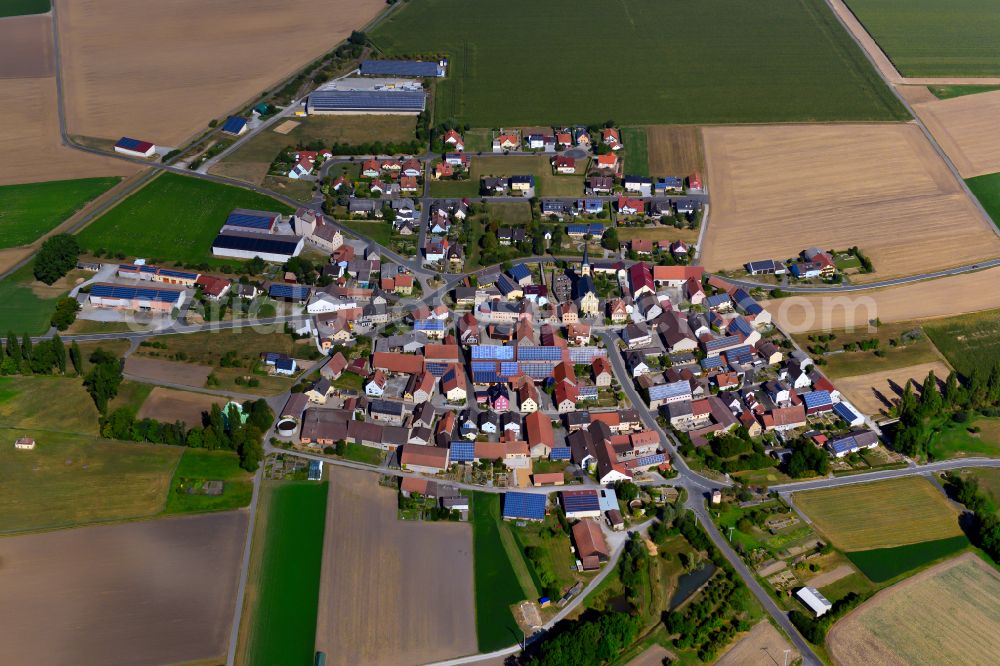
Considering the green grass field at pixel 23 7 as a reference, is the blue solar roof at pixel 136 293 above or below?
below

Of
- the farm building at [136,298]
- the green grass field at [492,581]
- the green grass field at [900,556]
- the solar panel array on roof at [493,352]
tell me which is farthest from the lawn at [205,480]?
→ the green grass field at [900,556]

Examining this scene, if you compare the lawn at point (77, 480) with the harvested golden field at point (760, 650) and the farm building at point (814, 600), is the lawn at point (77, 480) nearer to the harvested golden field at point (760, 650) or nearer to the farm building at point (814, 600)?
the harvested golden field at point (760, 650)

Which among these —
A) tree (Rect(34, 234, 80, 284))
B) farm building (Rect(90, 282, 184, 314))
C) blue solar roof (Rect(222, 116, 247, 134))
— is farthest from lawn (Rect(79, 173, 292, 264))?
blue solar roof (Rect(222, 116, 247, 134))

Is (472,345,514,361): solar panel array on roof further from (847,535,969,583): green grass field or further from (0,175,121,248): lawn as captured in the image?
(0,175,121,248): lawn

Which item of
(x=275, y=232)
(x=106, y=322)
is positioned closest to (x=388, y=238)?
(x=275, y=232)

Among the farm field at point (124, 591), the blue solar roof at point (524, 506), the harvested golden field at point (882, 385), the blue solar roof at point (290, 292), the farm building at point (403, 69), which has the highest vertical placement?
the farm building at point (403, 69)

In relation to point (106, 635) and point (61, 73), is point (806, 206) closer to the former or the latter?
point (106, 635)

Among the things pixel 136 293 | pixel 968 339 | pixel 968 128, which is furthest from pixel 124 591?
pixel 968 128
